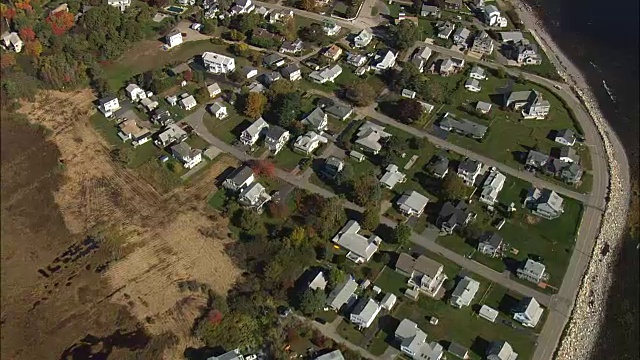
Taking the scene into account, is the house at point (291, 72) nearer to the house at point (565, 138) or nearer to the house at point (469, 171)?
the house at point (469, 171)

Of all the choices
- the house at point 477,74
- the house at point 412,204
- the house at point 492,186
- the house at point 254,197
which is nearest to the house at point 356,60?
the house at point 477,74

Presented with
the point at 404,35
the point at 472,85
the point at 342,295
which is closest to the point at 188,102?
the point at 404,35

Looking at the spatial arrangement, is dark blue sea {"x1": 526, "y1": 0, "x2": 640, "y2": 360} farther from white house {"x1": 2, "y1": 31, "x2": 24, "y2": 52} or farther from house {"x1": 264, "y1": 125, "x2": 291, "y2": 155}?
white house {"x1": 2, "y1": 31, "x2": 24, "y2": 52}

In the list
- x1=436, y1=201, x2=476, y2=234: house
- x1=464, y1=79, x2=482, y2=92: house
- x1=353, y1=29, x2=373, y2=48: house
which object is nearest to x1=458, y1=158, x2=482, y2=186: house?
x1=436, y1=201, x2=476, y2=234: house

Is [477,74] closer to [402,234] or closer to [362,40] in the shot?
[362,40]

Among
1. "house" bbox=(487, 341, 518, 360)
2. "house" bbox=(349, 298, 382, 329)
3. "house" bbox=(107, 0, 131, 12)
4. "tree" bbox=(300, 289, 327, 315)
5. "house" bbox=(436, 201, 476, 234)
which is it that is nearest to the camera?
"house" bbox=(487, 341, 518, 360)

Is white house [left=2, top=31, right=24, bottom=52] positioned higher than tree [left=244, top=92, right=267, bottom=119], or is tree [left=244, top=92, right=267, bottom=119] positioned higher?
tree [left=244, top=92, right=267, bottom=119]
